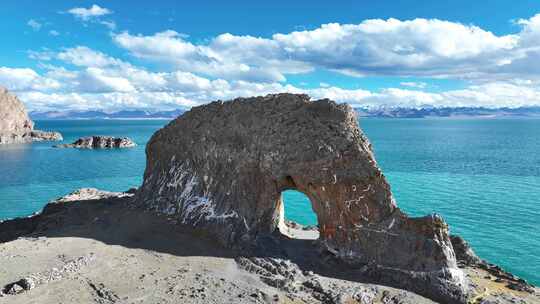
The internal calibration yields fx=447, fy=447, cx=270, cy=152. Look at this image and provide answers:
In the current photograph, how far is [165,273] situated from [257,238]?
21.2ft

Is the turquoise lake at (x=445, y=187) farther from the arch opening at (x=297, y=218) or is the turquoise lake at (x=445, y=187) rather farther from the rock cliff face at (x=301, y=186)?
the rock cliff face at (x=301, y=186)

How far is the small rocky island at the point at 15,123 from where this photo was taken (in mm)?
157125

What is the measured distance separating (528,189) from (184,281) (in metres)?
50.9

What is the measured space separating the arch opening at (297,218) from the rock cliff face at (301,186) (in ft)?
9.36

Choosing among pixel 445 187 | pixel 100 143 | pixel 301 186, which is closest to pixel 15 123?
pixel 100 143

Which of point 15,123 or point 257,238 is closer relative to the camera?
point 257,238

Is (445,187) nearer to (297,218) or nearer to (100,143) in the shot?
(297,218)

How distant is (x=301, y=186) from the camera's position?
2930cm

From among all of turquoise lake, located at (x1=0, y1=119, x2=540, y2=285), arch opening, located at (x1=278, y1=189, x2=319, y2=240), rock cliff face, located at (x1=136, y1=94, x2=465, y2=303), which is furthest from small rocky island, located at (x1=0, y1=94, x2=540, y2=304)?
turquoise lake, located at (x1=0, y1=119, x2=540, y2=285)

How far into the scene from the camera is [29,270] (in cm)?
2522

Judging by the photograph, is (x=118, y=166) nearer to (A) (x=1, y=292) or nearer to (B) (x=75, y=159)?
(B) (x=75, y=159)

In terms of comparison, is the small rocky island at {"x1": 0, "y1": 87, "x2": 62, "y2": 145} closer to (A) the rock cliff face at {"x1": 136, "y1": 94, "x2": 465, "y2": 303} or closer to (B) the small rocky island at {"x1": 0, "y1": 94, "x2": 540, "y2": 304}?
(B) the small rocky island at {"x1": 0, "y1": 94, "x2": 540, "y2": 304}

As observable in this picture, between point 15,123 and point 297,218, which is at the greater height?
point 15,123

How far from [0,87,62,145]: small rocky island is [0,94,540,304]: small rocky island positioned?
140 m
